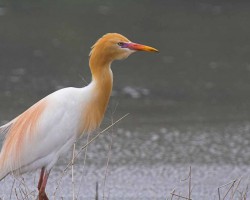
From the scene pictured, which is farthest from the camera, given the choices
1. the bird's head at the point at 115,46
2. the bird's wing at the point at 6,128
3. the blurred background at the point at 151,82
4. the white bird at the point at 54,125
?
the blurred background at the point at 151,82

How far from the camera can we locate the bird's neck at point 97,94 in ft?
18.5

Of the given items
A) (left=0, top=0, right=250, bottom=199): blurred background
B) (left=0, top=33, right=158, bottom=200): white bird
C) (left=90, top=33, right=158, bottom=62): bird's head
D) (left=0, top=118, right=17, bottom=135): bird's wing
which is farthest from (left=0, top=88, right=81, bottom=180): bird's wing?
(left=0, top=0, right=250, bottom=199): blurred background

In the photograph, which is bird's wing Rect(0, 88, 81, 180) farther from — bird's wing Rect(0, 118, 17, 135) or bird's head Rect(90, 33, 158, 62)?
bird's head Rect(90, 33, 158, 62)

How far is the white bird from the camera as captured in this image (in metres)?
5.63


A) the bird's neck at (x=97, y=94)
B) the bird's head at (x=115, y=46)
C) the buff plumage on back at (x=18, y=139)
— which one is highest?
the bird's head at (x=115, y=46)

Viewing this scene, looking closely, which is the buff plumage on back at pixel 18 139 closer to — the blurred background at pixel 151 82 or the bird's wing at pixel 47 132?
the bird's wing at pixel 47 132

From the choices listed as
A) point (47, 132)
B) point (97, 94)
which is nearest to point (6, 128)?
point (47, 132)

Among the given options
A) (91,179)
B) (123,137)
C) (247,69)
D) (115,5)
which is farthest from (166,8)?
(91,179)

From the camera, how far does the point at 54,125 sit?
223 inches

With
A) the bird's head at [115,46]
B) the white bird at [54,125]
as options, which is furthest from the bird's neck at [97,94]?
the bird's head at [115,46]

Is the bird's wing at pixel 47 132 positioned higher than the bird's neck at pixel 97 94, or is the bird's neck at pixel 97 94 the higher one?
the bird's neck at pixel 97 94

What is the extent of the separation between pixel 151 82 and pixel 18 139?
5090mm

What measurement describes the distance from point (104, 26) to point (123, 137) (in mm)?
4399

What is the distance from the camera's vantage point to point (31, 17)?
1377 cm
